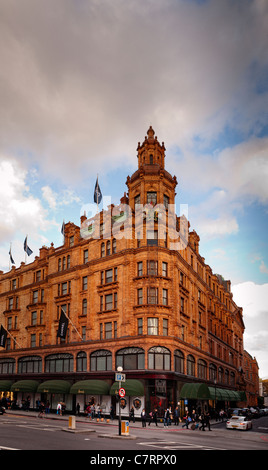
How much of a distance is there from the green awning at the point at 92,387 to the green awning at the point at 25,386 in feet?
35.3

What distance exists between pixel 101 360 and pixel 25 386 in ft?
50.6

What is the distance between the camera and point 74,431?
95.9 ft

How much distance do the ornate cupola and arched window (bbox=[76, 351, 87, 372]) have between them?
65.7 feet

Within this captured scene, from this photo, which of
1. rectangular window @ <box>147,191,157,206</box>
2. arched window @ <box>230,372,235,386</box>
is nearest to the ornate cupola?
rectangular window @ <box>147,191,157,206</box>

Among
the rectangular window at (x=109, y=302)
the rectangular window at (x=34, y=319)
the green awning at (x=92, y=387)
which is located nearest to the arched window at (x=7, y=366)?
the rectangular window at (x=34, y=319)

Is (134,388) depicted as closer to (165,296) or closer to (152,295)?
(152,295)

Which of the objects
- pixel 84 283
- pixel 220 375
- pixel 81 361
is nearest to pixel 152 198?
pixel 84 283

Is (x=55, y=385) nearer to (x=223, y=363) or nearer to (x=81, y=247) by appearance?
(x=81, y=247)

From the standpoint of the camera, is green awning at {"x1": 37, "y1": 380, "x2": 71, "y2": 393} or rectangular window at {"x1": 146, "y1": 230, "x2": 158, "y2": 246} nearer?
rectangular window at {"x1": 146, "y1": 230, "x2": 158, "y2": 246}

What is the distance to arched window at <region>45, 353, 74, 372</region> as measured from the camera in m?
57.0

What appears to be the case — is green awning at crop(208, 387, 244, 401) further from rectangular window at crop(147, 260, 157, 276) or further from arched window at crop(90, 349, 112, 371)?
rectangular window at crop(147, 260, 157, 276)

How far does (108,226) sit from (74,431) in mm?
30440

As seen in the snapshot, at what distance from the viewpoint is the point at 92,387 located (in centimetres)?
4934
